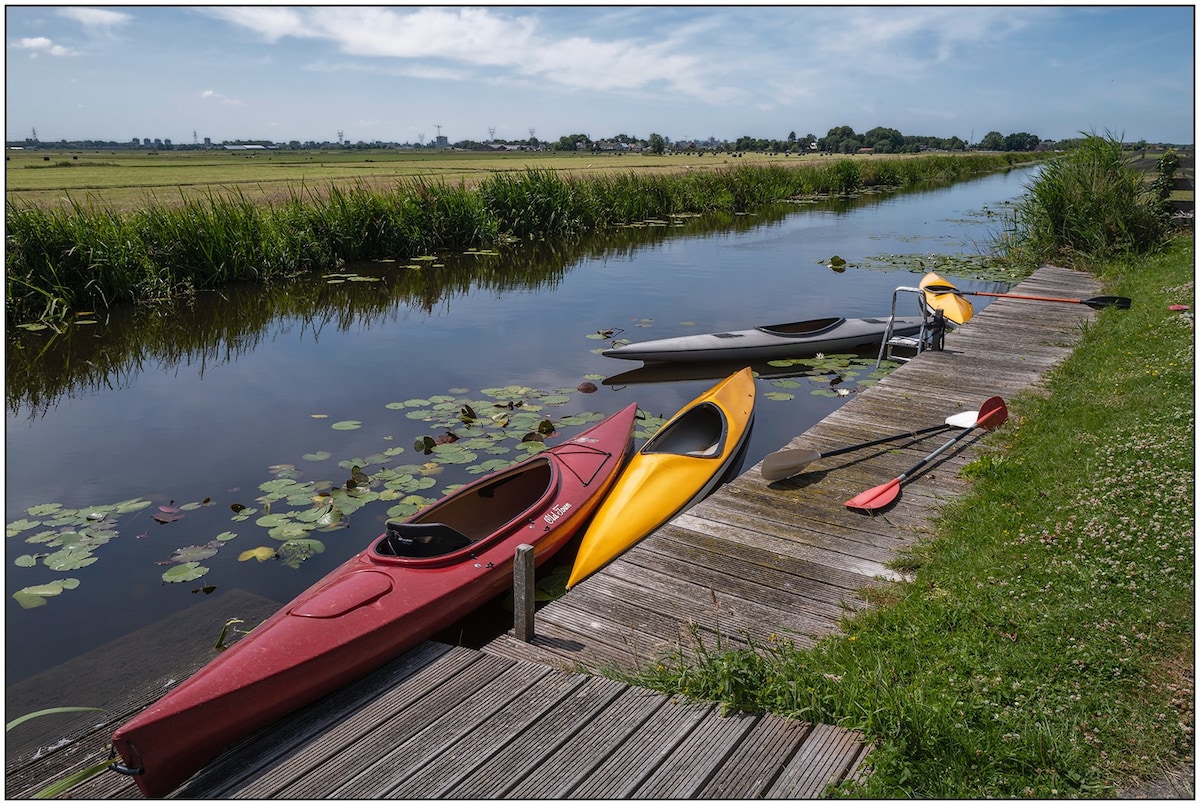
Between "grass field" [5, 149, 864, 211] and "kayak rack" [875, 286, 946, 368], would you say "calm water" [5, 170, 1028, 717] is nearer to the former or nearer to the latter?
"kayak rack" [875, 286, 946, 368]

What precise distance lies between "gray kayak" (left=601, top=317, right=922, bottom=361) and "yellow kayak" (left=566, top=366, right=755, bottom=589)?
285 centimetres

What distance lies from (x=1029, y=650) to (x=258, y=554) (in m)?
4.44

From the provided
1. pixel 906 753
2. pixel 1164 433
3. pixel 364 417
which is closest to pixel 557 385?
pixel 364 417

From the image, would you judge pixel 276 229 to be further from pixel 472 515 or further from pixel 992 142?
pixel 992 142

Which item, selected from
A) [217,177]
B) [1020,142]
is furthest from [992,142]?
Answer: [217,177]

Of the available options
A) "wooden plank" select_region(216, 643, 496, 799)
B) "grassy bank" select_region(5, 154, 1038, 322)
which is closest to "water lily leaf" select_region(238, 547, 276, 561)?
"wooden plank" select_region(216, 643, 496, 799)

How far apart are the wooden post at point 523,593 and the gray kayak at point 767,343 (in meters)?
6.00

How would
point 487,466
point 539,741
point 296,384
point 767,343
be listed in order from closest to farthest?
point 539,741, point 487,466, point 296,384, point 767,343

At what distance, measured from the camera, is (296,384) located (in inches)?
355

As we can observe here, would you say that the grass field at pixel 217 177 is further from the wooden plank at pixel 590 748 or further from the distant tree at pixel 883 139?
the distant tree at pixel 883 139

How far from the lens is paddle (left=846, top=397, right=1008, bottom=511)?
16.1ft

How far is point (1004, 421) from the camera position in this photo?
6180 millimetres

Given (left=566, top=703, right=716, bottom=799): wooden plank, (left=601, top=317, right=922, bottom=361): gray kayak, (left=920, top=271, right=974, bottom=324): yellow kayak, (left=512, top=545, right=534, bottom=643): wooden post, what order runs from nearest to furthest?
(left=566, top=703, right=716, bottom=799): wooden plank < (left=512, top=545, right=534, bottom=643): wooden post < (left=601, top=317, right=922, bottom=361): gray kayak < (left=920, top=271, right=974, bottom=324): yellow kayak

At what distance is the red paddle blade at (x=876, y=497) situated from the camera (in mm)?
4898
